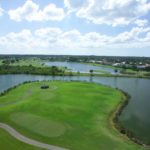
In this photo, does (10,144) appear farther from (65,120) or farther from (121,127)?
(121,127)

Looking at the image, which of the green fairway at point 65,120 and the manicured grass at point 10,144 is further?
the green fairway at point 65,120

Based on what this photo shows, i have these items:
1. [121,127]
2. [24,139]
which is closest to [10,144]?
[24,139]

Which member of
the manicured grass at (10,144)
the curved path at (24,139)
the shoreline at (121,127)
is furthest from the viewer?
the shoreline at (121,127)

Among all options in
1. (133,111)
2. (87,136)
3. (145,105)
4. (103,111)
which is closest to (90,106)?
(103,111)

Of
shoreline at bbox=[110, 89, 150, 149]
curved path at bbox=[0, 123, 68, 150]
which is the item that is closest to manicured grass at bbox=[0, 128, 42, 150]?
curved path at bbox=[0, 123, 68, 150]

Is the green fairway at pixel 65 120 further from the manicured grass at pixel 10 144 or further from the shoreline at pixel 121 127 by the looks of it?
the shoreline at pixel 121 127

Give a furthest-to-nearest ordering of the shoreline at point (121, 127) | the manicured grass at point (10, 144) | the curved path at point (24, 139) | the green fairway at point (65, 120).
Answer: the shoreline at point (121, 127)
the green fairway at point (65, 120)
the curved path at point (24, 139)
the manicured grass at point (10, 144)

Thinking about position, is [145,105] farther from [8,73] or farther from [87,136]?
[8,73]

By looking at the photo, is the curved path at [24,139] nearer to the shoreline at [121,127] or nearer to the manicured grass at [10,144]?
the manicured grass at [10,144]

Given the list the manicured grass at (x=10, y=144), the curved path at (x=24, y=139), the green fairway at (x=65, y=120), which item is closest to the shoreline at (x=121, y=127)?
the green fairway at (x=65, y=120)

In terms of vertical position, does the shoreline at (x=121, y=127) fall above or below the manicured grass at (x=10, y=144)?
below
